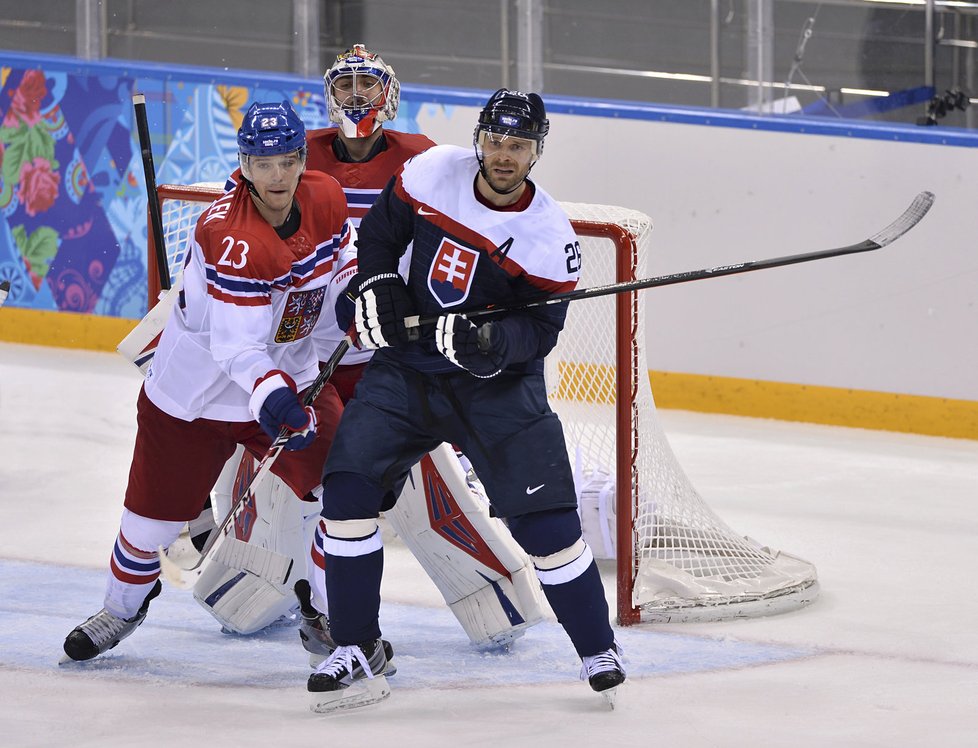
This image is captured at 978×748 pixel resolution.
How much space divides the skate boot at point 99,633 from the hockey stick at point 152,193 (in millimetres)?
902

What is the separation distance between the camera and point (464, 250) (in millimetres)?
3117

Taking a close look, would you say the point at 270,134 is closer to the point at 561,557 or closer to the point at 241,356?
the point at 241,356

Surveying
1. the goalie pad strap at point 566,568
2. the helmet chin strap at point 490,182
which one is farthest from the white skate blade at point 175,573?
the helmet chin strap at point 490,182

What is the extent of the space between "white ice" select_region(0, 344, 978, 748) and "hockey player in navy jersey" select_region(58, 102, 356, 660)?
27 cm

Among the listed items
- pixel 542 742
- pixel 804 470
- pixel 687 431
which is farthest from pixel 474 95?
pixel 542 742

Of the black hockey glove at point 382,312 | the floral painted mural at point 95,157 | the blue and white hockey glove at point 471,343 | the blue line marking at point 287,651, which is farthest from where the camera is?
the floral painted mural at point 95,157

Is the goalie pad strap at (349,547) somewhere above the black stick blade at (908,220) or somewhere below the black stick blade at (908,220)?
below

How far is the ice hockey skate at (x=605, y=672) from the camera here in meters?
3.13

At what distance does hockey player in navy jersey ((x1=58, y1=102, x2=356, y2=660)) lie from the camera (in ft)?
10.2

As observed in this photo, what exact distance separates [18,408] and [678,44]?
8.74 ft

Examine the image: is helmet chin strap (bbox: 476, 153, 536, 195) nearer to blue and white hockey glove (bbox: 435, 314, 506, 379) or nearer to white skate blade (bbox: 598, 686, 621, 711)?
blue and white hockey glove (bbox: 435, 314, 506, 379)

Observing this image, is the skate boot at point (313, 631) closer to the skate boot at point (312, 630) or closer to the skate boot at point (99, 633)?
the skate boot at point (312, 630)

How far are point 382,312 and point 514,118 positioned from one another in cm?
42

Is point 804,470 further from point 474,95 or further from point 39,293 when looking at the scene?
point 39,293
